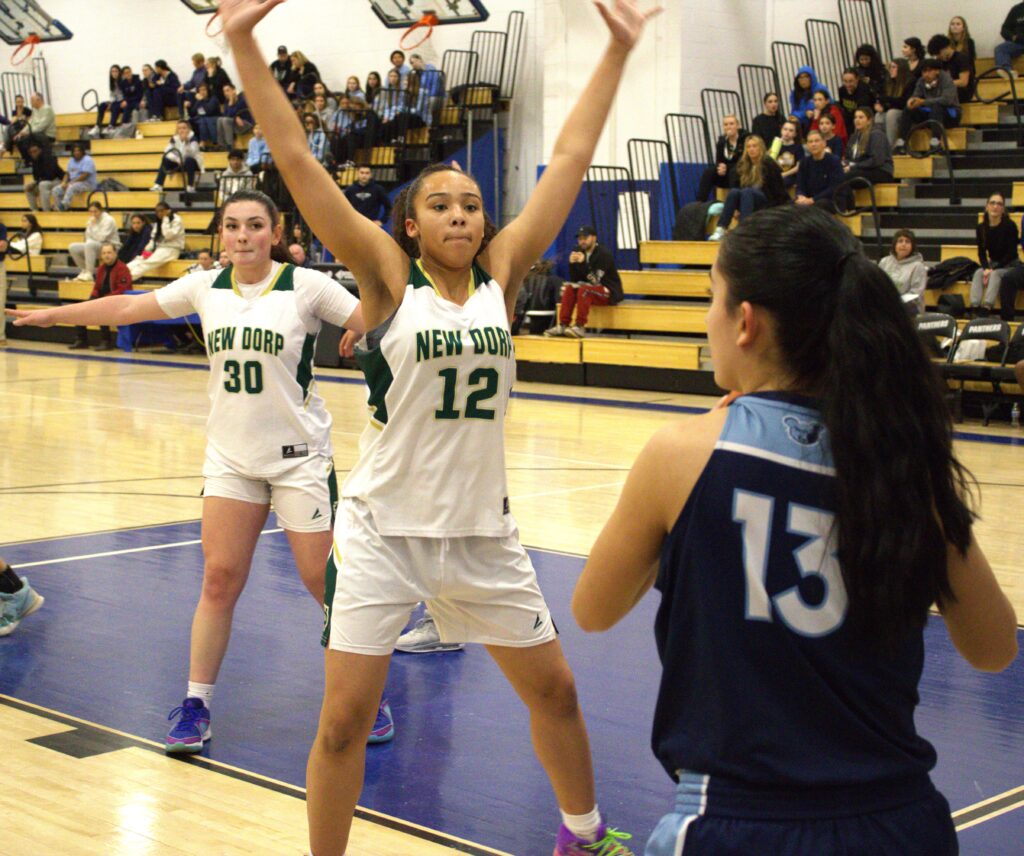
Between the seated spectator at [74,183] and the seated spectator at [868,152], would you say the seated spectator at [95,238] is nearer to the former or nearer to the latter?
the seated spectator at [74,183]

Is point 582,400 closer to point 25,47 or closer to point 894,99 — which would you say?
point 894,99

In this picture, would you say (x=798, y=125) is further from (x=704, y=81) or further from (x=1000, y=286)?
(x=1000, y=286)

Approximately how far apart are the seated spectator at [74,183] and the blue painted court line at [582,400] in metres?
5.82

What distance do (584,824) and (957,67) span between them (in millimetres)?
14768

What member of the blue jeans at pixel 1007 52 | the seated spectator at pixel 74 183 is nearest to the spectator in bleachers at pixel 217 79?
the seated spectator at pixel 74 183

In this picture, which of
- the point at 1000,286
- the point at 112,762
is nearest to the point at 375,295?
the point at 112,762

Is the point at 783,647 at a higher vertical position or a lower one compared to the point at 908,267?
lower

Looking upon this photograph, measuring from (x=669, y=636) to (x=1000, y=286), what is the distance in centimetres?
1197

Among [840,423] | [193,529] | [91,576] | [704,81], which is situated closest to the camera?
[840,423]

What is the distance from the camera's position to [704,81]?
17594mm

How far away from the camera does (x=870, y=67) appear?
655 inches

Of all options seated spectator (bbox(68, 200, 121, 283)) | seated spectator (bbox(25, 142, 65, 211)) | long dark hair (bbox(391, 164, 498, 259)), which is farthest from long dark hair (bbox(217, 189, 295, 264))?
seated spectator (bbox(25, 142, 65, 211))

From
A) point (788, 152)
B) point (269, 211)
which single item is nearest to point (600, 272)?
point (788, 152)

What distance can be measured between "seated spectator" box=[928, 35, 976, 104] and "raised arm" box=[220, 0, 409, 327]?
14.2 metres
